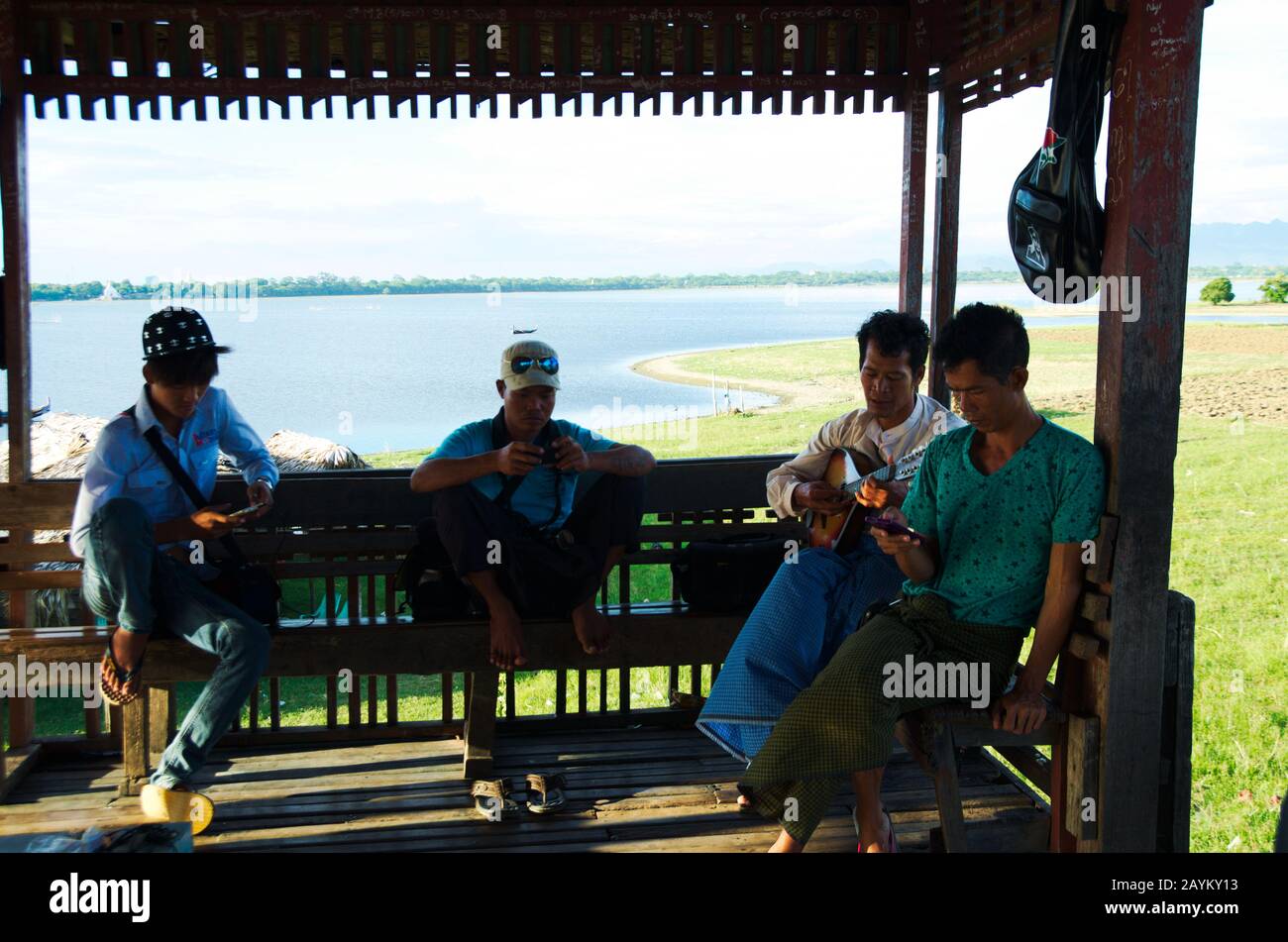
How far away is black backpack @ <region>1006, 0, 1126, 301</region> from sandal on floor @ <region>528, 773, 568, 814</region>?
97.3 inches

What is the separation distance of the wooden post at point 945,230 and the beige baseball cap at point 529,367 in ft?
6.60

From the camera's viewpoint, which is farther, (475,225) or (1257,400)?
(475,225)

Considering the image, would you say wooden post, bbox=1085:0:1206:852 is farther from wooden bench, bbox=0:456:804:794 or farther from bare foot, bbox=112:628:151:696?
bare foot, bbox=112:628:151:696

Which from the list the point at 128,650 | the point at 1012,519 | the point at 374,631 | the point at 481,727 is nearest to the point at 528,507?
the point at 374,631

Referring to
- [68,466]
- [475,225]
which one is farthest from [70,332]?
[68,466]

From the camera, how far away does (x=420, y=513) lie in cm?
512

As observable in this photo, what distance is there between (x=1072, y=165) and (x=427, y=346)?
3910 centimetres

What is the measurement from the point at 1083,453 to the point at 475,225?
2127 inches

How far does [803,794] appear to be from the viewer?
3367 mm

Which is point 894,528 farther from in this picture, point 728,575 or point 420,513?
point 420,513

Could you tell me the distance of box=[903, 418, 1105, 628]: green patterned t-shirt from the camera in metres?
3.34

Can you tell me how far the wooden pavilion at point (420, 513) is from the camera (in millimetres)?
4328

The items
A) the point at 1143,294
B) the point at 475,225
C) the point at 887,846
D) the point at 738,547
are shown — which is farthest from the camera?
the point at 475,225

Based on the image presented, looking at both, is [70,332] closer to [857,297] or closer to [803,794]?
[857,297]
